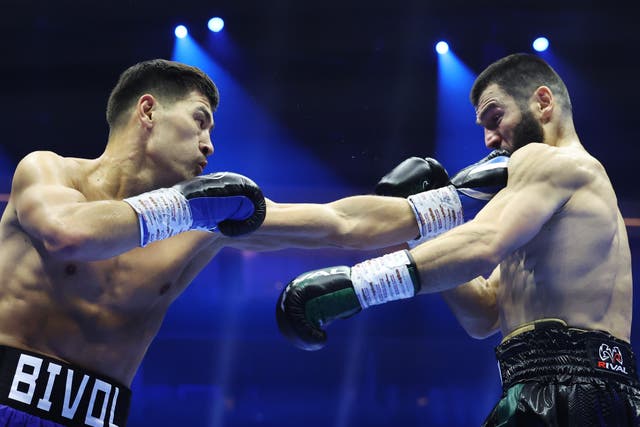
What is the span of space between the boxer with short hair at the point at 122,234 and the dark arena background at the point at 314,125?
300 centimetres

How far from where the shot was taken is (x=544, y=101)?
2672mm

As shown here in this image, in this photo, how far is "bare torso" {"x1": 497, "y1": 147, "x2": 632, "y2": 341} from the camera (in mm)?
2215

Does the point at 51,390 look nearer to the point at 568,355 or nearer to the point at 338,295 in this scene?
the point at 338,295

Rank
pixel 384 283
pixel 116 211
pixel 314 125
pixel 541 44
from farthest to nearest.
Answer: pixel 314 125 → pixel 541 44 → pixel 116 211 → pixel 384 283

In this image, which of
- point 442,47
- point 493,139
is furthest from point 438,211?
point 442,47

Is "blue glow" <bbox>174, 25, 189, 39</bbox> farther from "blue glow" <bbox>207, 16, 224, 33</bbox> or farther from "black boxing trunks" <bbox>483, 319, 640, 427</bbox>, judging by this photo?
"black boxing trunks" <bbox>483, 319, 640, 427</bbox>

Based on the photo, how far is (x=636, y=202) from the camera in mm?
6023

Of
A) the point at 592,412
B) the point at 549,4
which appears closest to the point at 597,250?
the point at 592,412

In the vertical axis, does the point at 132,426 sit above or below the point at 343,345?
below

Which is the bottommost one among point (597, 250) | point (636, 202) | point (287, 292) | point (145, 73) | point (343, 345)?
point (287, 292)

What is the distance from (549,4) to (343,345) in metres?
3.06

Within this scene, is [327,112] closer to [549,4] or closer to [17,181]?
[549,4]

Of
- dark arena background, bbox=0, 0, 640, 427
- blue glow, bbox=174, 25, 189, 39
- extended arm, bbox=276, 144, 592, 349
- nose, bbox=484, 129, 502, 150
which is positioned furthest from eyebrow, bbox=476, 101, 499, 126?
blue glow, bbox=174, 25, 189, 39

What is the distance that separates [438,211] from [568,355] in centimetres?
63
